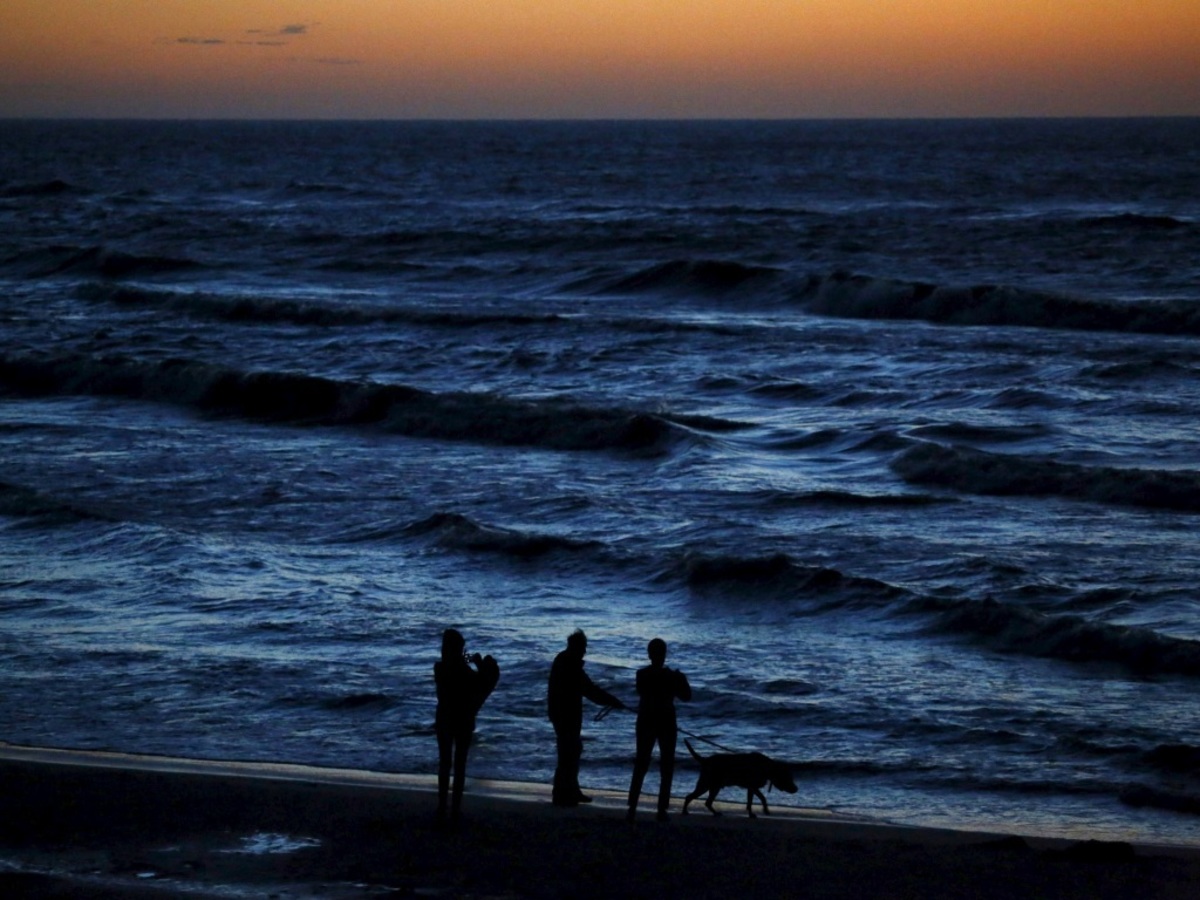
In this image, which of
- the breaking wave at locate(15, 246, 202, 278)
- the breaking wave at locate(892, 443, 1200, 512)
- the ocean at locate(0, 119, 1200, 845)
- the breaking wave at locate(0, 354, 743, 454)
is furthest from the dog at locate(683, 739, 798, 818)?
the breaking wave at locate(15, 246, 202, 278)

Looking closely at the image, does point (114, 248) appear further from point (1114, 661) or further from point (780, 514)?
point (1114, 661)

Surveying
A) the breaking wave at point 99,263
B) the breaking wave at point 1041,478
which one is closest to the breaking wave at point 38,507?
the breaking wave at point 1041,478

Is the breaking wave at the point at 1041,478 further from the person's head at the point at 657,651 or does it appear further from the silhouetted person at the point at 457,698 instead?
the silhouetted person at the point at 457,698

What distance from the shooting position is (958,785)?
34.9ft

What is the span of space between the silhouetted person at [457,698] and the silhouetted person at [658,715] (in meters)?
0.89

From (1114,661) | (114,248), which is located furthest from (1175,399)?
(114,248)

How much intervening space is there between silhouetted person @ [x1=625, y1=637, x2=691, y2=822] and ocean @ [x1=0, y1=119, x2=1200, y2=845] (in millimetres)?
1218

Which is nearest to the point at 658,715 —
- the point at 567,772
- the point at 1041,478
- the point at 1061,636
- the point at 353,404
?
the point at 567,772

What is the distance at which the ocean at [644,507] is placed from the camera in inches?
463

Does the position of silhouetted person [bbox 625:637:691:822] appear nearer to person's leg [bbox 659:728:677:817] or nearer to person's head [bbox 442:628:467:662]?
person's leg [bbox 659:728:677:817]

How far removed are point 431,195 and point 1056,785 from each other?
2797 inches

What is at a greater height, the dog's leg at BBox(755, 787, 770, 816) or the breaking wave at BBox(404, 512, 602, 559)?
the dog's leg at BBox(755, 787, 770, 816)

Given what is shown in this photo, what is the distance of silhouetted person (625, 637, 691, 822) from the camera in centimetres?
924

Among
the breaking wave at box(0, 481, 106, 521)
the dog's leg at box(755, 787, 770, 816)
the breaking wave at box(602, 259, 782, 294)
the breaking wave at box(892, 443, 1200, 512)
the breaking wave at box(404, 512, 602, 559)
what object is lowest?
the breaking wave at box(0, 481, 106, 521)
